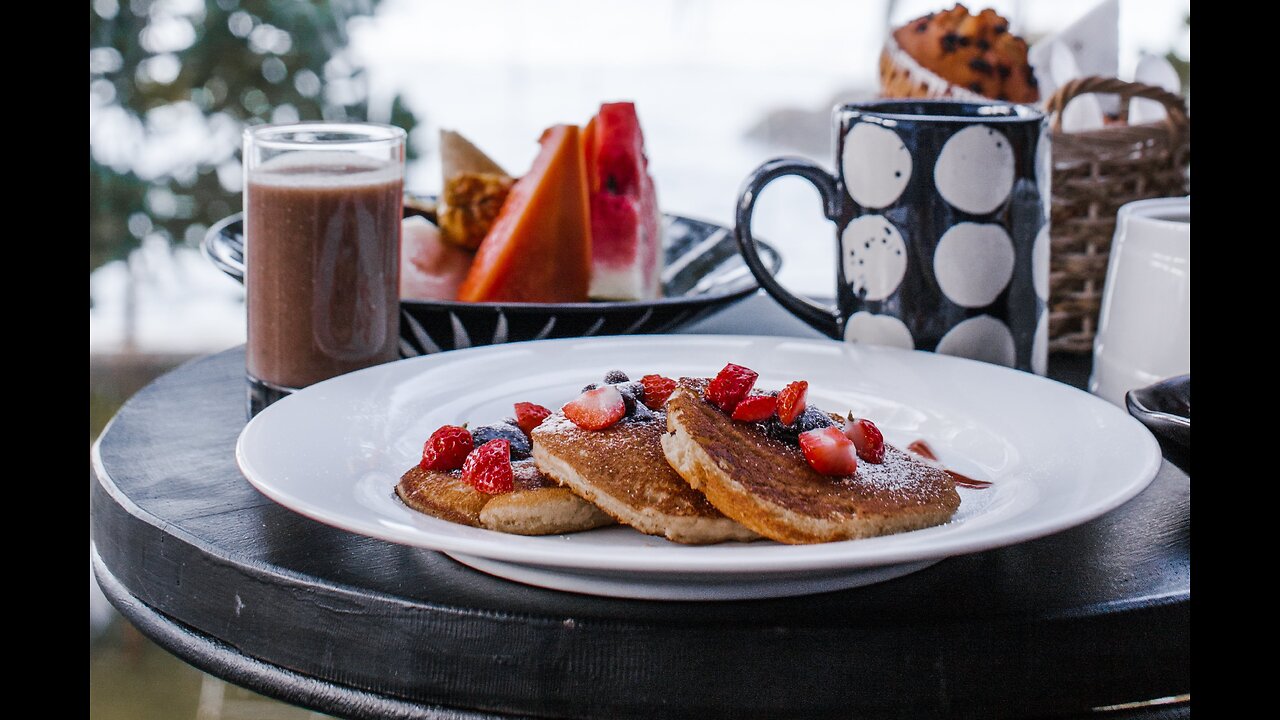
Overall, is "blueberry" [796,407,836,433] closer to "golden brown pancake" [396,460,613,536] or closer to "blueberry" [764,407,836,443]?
"blueberry" [764,407,836,443]

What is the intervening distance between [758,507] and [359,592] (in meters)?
0.32

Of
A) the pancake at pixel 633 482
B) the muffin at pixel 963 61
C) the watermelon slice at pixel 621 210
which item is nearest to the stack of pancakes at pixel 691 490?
the pancake at pixel 633 482

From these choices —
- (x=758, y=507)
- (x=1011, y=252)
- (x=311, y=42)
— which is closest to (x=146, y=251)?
(x=311, y=42)

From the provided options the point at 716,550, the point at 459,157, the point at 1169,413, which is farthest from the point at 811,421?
the point at 459,157

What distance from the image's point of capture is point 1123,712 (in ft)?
2.99

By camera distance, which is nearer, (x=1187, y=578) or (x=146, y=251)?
(x=1187, y=578)

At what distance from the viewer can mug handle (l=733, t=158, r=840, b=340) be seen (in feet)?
5.13

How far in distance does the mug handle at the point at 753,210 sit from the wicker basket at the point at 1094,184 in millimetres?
401

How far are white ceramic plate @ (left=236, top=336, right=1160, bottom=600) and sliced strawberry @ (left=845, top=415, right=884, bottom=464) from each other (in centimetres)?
9

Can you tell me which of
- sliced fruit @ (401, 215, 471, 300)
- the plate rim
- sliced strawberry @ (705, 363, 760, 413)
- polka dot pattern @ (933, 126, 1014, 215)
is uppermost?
polka dot pattern @ (933, 126, 1014, 215)

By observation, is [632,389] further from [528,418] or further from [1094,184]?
[1094,184]

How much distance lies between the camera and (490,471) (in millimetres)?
973

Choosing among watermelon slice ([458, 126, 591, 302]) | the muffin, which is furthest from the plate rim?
the muffin
